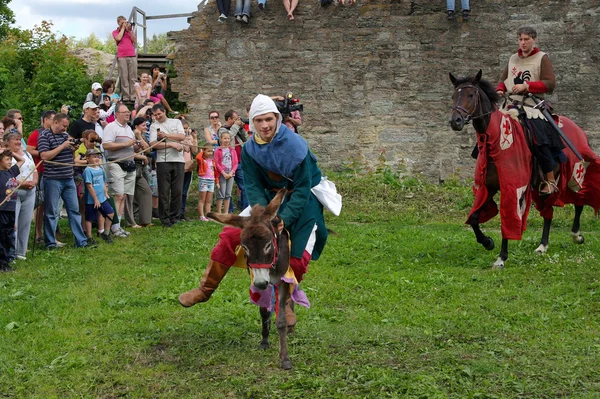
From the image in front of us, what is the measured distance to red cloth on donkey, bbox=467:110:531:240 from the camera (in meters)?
10.2

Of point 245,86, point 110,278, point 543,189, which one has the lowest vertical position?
point 110,278

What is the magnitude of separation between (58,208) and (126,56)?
726 centimetres

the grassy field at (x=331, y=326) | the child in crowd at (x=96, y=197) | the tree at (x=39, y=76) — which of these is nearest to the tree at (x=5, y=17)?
the tree at (x=39, y=76)

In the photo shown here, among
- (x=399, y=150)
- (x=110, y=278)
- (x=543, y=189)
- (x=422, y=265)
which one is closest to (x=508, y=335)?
(x=422, y=265)

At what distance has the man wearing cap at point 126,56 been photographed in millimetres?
18438

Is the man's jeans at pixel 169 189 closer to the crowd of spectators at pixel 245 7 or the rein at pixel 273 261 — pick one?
the crowd of spectators at pixel 245 7

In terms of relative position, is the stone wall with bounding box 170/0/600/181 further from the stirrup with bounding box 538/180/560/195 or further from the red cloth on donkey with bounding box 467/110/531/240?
the red cloth on donkey with bounding box 467/110/531/240

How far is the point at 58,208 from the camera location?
12.1 meters

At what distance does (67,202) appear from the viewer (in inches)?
479

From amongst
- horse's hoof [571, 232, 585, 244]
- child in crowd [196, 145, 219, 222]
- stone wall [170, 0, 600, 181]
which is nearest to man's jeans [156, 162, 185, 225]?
child in crowd [196, 145, 219, 222]

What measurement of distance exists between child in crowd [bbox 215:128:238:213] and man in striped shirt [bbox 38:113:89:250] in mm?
3478

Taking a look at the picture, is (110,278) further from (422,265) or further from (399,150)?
(399,150)

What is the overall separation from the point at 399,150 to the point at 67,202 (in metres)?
8.45

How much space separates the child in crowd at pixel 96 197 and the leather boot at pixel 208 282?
5618mm
